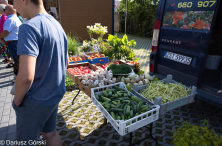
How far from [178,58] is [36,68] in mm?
2895

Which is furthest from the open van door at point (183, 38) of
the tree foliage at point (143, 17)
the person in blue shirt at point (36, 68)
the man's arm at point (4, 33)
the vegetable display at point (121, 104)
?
the tree foliage at point (143, 17)

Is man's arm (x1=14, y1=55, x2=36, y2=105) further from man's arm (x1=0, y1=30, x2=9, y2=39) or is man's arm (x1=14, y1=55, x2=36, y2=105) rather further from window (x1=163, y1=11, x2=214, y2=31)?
man's arm (x1=0, y1=30, x2=9, y2=39)

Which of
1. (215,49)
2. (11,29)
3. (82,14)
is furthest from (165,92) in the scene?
(82,14)

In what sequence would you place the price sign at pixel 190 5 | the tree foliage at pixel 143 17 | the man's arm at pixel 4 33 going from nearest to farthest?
1. the price sign at pixel 190 5
2. the man's arm at pixel 4 33
3. the tree foliage at pixel 143 17

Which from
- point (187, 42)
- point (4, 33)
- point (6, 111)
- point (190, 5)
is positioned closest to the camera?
point (190, 5)

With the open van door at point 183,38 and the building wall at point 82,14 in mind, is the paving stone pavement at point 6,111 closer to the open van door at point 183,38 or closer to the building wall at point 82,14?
the open van door at point 183,38

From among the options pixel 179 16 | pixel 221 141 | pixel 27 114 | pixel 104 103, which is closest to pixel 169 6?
pixel 179 16

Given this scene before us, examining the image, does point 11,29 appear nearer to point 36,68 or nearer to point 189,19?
point 36,68

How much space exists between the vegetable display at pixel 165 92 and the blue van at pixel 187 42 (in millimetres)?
Result: 611

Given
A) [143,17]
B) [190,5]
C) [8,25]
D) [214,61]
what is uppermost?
[143,17]

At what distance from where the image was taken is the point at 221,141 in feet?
5.24

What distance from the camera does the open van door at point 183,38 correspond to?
2.87 metres

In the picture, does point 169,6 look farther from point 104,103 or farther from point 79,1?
point 79,1

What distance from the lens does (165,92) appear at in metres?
2.75
